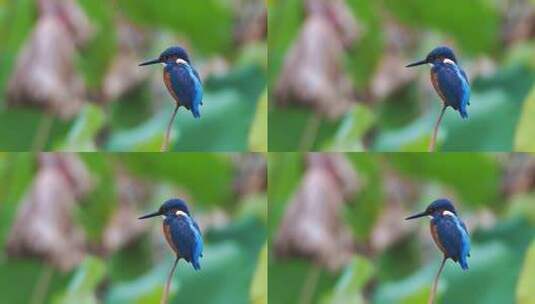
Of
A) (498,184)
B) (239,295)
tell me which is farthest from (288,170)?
(498,184)

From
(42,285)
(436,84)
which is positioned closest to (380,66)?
(436,84)

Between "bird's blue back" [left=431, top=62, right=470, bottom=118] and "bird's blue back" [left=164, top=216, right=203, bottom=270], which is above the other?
"bird's blue back" [left=431, top=62, right=470, bottom=118]

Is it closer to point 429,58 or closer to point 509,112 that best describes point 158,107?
point 429,58

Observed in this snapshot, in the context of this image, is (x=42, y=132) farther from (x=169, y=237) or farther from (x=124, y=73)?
(x=169, y=237)

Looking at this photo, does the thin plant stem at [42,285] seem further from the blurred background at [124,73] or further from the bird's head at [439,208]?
the bird's head at [439,208]

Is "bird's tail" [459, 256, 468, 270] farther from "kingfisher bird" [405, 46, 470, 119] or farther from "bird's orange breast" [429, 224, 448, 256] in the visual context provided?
"kingfisher bird" [405, 46, 470, 119]

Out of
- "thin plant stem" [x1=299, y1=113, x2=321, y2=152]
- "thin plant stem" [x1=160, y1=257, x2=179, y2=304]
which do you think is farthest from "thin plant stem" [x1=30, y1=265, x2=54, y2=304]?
"thin plant stem" [x1=299, y1=113, x2=321, y2=152]
